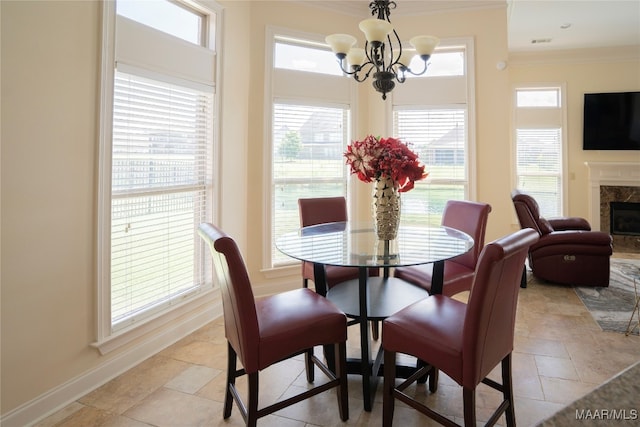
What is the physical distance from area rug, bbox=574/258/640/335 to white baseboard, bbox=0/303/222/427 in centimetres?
343

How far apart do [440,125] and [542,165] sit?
322 centimetres

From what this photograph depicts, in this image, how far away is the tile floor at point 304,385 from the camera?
6.09 feet

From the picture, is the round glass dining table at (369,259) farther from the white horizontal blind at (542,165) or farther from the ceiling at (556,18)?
the white horizontal blind at (542,165)

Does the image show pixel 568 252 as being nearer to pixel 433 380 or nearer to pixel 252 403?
pixel 433 380

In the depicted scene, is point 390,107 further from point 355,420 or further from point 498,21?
point 355,420

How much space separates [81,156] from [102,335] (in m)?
1.09

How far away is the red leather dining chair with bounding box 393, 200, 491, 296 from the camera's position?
2.48 meters

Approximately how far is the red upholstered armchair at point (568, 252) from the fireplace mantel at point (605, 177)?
2641 mm

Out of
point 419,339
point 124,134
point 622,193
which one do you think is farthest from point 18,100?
point 622,193

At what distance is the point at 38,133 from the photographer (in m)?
1.80

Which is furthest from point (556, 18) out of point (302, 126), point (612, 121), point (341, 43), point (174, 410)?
point (174, 410)

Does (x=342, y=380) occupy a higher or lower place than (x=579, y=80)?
lower

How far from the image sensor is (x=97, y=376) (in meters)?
2.16

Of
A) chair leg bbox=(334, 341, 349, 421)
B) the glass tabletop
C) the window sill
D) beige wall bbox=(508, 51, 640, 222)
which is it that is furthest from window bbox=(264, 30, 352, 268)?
beige wall bbox=(508, 51, 640, 222)
